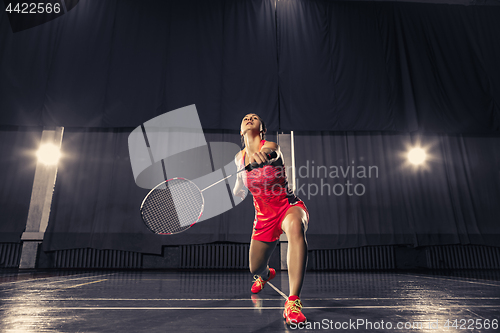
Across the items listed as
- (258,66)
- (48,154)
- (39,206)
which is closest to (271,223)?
(258,66)

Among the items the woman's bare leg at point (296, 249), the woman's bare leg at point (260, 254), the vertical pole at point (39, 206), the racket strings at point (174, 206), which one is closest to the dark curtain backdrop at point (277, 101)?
the vertical pole at point (39, 206)

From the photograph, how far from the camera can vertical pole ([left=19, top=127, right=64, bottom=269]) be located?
17.3ft

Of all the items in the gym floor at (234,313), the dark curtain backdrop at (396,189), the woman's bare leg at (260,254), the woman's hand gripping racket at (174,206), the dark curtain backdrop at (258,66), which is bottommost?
the gym floor at (234,313)

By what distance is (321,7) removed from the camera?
6.43 m

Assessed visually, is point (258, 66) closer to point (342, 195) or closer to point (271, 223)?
point (342, 195)

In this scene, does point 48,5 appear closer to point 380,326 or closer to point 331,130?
point 331,130

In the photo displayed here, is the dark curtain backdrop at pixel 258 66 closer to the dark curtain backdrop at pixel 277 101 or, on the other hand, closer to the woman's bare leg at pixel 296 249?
the dark curtain backdrop at pixel 277 101

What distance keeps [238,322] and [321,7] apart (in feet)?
22.4

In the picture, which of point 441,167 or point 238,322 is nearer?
point 238,322

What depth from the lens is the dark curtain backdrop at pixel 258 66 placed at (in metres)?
5.67

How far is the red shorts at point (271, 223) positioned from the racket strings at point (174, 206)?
588mm

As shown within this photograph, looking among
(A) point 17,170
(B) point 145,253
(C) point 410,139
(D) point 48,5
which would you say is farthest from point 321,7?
(A) point 17,170

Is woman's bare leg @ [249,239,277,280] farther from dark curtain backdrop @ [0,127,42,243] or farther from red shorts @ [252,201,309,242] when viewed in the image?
dark curtain backdrop @ [0,127,42,243]

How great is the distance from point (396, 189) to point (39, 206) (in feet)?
23.2
